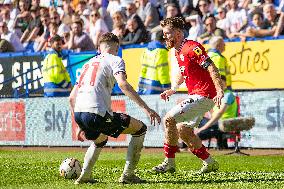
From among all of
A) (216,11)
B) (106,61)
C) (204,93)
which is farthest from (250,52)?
(106,61)

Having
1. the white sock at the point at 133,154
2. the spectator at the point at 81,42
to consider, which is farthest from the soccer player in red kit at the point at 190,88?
the spectator at the point at 81,42

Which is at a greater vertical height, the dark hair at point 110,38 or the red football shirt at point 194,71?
the dark hair at point 110,38

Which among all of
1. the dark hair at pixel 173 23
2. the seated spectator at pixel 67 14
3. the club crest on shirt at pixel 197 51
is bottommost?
the club crest on shirt at pixel 197 51

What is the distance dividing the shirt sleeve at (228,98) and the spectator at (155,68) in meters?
2.91

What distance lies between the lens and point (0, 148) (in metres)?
22.3

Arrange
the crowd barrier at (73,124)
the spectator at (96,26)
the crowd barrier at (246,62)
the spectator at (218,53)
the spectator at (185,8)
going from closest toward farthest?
the spectator at (218,53), the crowd barrier at (73,124), the crowd barrier at (246,62), the spectator at (185,8), the spectator at (96,26)

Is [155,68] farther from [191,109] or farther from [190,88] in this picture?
[191,109]

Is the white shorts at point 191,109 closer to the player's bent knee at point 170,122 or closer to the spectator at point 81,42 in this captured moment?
the player's bent knee at point 170,122

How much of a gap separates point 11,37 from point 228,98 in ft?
33.7

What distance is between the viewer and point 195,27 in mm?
21484

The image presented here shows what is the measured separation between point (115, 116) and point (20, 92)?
13296 millimetres

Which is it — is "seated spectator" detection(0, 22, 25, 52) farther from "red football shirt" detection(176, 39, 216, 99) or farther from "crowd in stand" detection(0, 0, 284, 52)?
"red football shirt" detection(176, 39, 216, 99)

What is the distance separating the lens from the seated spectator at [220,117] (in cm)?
1756

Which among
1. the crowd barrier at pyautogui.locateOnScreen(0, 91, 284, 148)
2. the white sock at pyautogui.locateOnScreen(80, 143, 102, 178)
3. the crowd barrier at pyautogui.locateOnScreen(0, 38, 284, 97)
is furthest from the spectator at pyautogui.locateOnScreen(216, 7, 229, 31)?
the white sock at pyautogui.locateOnScreen(80, 143, 102, 178)
